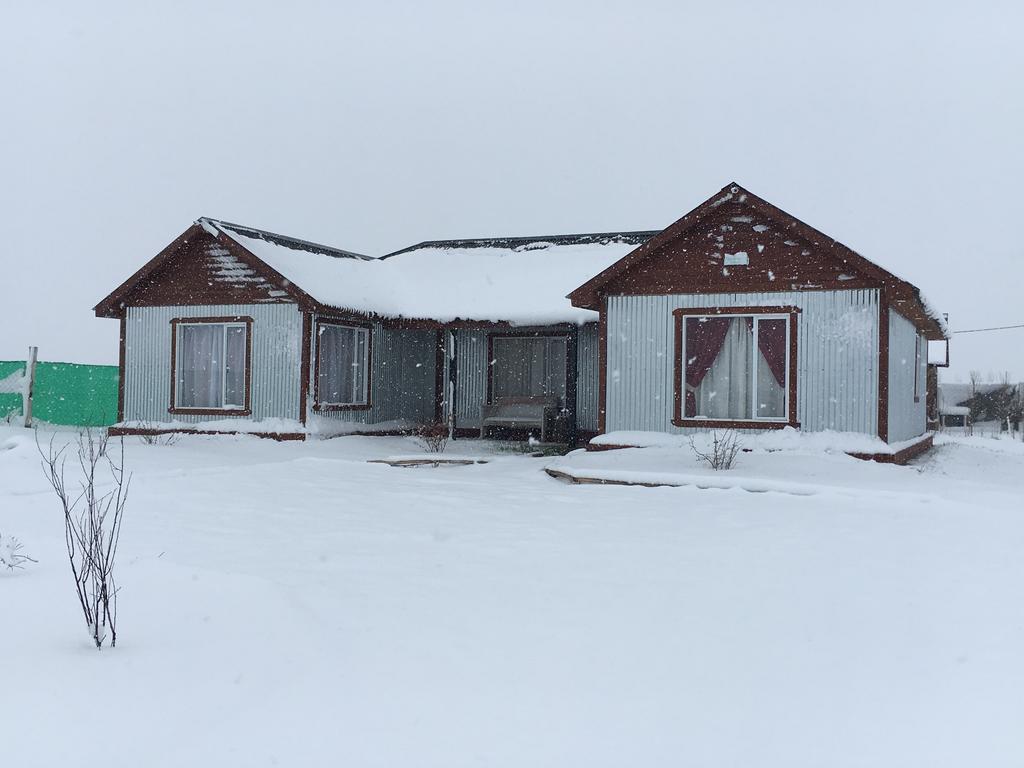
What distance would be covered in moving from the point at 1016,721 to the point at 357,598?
3777 millimetres

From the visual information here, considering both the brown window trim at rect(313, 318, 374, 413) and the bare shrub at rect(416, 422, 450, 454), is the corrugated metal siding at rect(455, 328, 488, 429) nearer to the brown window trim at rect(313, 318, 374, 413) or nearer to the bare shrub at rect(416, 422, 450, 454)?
the bare shrub at rect(416, 422, 450, 454)

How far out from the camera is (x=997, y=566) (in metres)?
7.43

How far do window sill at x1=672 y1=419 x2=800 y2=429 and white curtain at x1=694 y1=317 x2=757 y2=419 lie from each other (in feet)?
0.46

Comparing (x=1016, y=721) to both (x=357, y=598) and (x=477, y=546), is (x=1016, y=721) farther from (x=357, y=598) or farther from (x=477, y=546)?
(x=477, y=546)

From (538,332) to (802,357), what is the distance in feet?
23.0

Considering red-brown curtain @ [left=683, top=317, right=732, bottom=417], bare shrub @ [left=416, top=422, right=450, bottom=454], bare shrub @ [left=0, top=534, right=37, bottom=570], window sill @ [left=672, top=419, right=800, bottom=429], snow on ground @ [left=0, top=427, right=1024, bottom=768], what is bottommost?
snow on ground @ [left=0, top=427, right=1024, bottom=768]

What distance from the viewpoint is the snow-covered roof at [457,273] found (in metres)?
18.1

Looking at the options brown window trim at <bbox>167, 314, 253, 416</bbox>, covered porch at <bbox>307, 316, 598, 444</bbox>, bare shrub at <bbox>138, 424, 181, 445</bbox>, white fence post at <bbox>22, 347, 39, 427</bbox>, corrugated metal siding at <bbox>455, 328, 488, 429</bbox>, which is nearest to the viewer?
bare shrub at <bbox>138, 424, 181, 445</bbox>

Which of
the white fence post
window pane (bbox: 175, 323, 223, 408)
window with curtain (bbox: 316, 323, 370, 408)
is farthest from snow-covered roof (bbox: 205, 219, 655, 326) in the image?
the white fence post

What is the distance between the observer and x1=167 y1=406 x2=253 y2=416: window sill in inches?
696

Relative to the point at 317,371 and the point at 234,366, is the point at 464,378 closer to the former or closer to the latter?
the point at 317,371

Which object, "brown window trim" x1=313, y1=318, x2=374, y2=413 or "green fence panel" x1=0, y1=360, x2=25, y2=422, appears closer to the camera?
"brown window trim" x1=313, y1=318, x2=374, y2=413

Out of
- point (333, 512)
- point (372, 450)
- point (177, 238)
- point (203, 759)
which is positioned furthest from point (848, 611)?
point (177, 238)

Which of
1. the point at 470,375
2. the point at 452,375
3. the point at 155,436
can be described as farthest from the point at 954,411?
the point at 155,436
